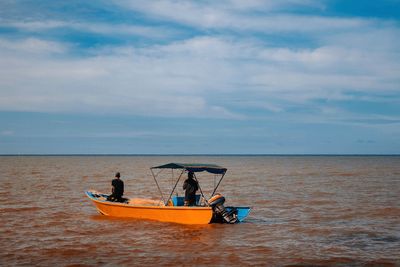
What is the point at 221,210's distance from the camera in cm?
1892

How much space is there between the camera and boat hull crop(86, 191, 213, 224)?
1836cm

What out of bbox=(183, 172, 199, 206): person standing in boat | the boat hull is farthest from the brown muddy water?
bbox=(183, 172, 199, 206): person standing in boat

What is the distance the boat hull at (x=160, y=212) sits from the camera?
18359mm

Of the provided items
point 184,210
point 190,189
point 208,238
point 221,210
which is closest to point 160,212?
point 184,210

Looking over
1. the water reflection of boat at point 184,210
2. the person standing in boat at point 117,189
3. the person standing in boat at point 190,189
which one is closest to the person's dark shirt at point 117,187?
the person standing in boat at point 117,189

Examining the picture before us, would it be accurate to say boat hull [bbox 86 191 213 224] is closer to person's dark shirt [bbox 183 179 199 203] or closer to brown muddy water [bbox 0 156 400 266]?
brown muddy water [bbox 0 156 400 266]

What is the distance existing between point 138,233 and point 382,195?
20.6 metres

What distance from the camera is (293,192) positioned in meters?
34.3

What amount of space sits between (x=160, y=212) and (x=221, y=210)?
257 cm

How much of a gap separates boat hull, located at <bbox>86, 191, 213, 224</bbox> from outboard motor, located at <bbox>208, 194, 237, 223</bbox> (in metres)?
0.69

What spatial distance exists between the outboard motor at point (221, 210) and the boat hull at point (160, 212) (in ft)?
2.25

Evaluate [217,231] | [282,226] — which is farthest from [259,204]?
[217,231]

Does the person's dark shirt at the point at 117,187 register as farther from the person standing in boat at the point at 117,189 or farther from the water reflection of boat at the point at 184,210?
the water reflection of boat at the point at 184,210

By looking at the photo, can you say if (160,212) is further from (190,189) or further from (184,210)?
(190,189)
